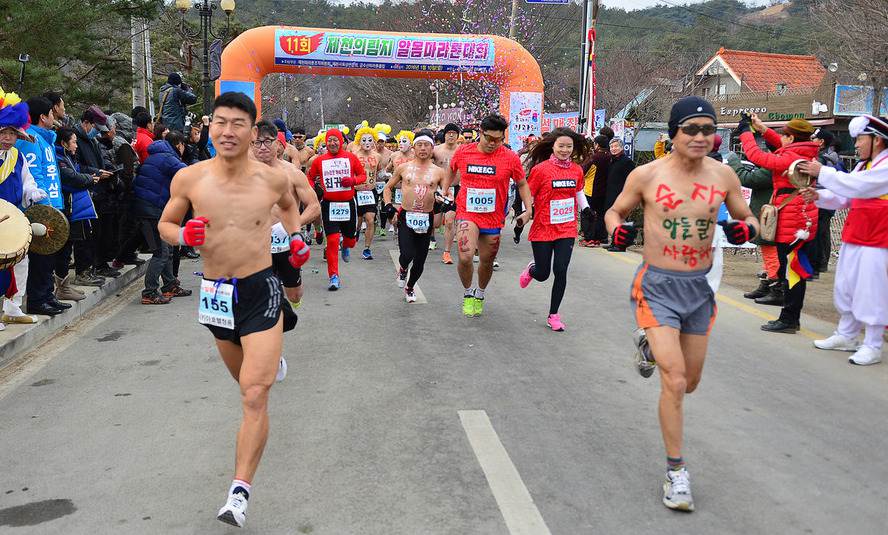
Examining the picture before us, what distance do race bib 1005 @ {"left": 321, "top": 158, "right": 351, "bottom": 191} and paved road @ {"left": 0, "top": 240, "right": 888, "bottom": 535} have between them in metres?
2.93

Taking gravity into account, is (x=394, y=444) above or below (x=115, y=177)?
below

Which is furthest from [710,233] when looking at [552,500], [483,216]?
[483,216]

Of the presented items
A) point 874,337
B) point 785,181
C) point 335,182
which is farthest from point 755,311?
point 335,182

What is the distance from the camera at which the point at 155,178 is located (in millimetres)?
9797

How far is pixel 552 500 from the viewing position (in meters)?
4.15

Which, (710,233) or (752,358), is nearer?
(710,233)

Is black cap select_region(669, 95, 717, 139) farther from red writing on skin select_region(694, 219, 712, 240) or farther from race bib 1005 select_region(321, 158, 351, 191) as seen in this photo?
race bib 1005 select_region(321, 158, 351, 191)

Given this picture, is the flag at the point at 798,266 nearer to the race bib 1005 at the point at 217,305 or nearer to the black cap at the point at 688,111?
the black cap at the point at 688,111

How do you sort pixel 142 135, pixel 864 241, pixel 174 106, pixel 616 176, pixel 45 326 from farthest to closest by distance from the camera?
pixel 616 176
pixel 174 106
pixel 142 135
pixel 45 326
pixel 864 241

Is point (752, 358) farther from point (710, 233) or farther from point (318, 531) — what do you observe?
point (318, 531)

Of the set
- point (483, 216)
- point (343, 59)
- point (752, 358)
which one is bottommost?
point (752, 358)

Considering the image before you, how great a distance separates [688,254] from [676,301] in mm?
281

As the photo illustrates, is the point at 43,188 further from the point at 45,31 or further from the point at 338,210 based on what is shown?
the point at 45,31

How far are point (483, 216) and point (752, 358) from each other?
3.01 metres
